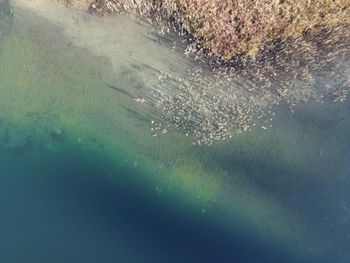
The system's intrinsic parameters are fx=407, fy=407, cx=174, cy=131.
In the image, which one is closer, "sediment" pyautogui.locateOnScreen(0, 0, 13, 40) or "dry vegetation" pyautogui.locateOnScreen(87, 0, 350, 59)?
"dry vegetation" pyautogui.locateOnScreen(87, 0, 350, 59)

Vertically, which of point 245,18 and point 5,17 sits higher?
point 245,18

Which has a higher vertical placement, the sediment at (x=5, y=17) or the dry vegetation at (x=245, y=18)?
the dry vegetation at (x=245, y=18)

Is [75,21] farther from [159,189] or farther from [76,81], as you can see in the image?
[159,189]

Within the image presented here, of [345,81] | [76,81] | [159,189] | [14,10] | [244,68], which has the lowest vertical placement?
Result: [159,189]

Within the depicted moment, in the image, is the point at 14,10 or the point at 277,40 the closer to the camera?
the point at 277,40

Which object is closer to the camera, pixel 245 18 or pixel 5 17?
pixel 245 18

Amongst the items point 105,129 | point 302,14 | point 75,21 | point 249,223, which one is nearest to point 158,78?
point 105,129

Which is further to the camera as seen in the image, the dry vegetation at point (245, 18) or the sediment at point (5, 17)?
the sediment at point (5, 17)

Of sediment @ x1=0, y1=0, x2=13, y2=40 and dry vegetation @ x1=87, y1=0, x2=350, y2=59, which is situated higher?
dry vegetation @ x1=87, y1=0, x2=350, y2=59

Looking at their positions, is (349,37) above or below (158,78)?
above
